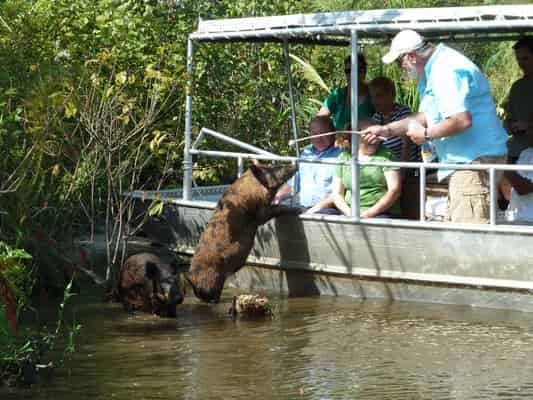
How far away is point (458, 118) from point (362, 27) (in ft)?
4.37

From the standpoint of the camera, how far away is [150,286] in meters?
11.0

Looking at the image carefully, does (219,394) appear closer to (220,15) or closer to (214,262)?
(214,262)

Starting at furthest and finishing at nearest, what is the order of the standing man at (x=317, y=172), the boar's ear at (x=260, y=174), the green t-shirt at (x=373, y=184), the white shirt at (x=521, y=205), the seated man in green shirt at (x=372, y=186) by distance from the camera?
the standing man at (x=317, y=172)
the boar's ear at (x=260, y=174)
the green t-shirt at (x=373, y=184)
the seated man in green shirt at (x=372, y=186)
the white shirt at (x=521, y=205)

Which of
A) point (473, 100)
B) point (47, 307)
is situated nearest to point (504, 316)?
point (473, 100)

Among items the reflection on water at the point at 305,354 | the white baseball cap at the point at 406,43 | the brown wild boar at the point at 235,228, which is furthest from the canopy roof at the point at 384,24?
the reflection on water at the point at 305,354

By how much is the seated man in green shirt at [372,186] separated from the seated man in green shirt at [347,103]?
2.87ft

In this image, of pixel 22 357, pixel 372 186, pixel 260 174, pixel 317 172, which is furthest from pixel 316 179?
pixel 22 357

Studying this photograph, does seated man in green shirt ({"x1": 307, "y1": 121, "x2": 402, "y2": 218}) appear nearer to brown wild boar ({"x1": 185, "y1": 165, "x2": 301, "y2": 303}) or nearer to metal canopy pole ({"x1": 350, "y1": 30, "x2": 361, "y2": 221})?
metal canopy pole ({"x1": 350, "y1": 30, "x2": 361, "y2": 221})

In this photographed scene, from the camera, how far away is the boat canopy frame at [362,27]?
33.8 ft

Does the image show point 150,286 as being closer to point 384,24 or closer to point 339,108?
point 384,24

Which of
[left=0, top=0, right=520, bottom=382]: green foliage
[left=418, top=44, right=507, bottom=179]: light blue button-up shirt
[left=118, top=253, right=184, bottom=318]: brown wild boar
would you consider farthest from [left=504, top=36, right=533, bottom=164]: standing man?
[left=118, top=253, right=184, bottom=318]: brown wild boar

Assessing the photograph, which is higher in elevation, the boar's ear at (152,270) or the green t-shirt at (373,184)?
the green t-shirt at (373,184)

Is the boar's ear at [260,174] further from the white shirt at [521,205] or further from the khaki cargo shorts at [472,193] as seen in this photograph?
the white shirt at [521,205]

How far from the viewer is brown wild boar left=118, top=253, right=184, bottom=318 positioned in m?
10.9
